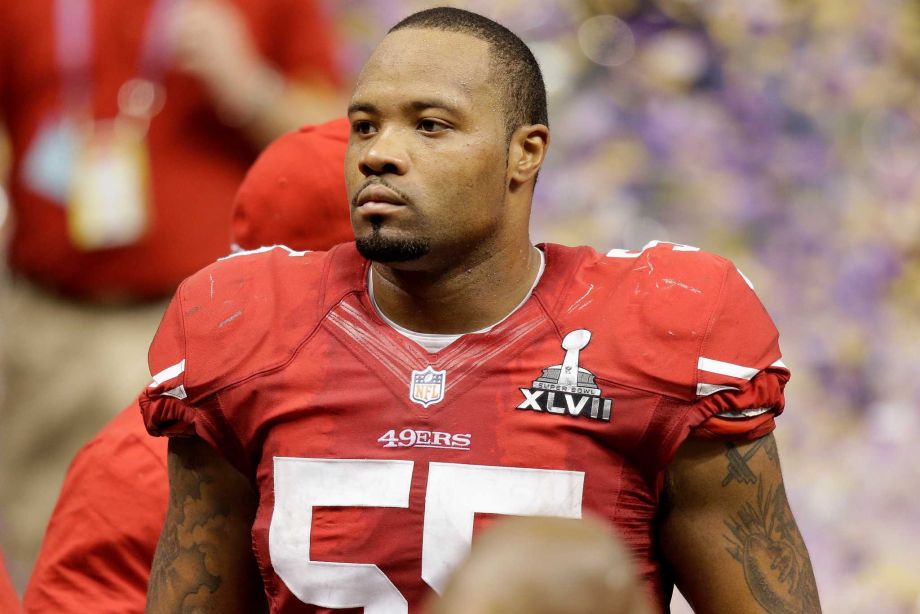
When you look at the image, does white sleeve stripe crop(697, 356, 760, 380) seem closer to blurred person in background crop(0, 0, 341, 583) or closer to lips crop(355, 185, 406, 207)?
lips crop(355, 185, 406, 207)

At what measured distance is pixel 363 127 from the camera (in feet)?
9.32

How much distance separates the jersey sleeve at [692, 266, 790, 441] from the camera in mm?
2676

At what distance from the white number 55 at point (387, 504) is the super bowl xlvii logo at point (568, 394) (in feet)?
0.30

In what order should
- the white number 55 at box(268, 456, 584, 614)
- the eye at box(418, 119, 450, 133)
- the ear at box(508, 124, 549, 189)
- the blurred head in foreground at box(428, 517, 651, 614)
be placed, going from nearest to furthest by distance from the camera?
the blurred head in foreground at box(428, 517, 651, 614) < the white number 55 at box(268, 456, 584, 614) < the eye at box(418, 119, 450, 133) < the ear at box(508, 124, 549, 189)

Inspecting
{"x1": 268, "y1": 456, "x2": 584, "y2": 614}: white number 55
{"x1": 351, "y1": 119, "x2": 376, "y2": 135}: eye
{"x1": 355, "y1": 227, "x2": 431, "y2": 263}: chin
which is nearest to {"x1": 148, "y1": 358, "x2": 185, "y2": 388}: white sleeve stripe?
{"x1": 268, "y1": 456, "x2": 584, "y2": 614}: white number 55

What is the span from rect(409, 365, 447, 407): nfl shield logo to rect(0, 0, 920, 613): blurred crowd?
2189 millimetres

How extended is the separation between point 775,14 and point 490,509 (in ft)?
8.70

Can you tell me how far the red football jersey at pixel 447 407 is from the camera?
8.75 ft

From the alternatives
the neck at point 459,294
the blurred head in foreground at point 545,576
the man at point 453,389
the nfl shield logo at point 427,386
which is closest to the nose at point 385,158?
the man at point 453,389

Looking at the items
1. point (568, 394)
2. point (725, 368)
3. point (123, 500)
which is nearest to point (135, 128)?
point (123, 500)

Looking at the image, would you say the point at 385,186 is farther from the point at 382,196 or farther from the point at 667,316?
the point at 667,316

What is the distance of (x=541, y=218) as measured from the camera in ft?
16.5

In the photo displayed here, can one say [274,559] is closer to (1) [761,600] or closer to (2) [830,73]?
(1) [761,600]

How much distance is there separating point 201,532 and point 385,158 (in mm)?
685
